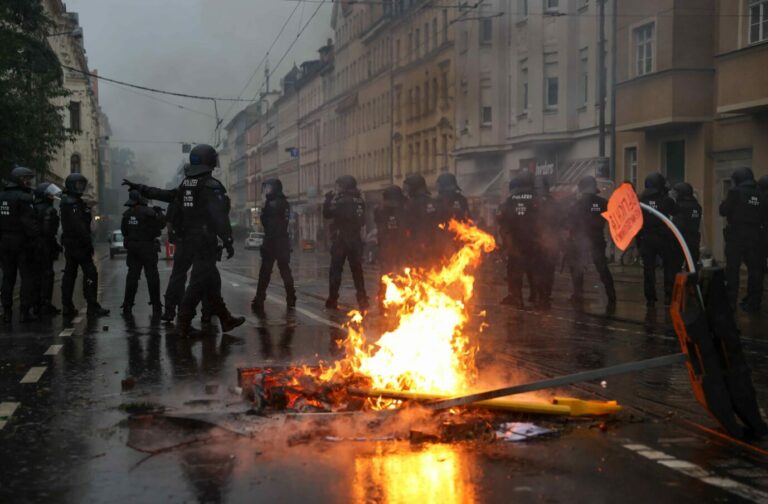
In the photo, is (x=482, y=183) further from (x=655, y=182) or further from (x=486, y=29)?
(x=655, y=182)

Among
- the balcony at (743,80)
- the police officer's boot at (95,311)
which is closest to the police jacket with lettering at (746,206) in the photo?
the police officer's boot at (95,311)

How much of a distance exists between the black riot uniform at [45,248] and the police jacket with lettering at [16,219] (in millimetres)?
169

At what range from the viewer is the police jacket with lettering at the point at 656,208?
14.3 metres

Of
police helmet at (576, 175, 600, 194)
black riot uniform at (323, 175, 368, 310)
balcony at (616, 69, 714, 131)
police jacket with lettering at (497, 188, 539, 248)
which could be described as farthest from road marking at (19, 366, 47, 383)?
balcony at (616, 69, 714, 131)

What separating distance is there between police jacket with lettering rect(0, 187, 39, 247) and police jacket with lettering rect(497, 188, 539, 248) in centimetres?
627

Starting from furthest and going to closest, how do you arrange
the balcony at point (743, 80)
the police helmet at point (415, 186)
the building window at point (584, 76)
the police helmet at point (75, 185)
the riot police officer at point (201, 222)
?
the building window at point (584, 76) → the balcony at point (743, 80) → the police helmet at point (415, 186) → the police helmet at point (75, 185) → the riot police officer at point (201, 222)

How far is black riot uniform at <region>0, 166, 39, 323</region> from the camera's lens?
12.6m

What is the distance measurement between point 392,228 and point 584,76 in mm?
21096

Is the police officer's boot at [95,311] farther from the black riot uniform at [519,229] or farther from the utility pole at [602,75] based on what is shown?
the utility pole at [602,75]

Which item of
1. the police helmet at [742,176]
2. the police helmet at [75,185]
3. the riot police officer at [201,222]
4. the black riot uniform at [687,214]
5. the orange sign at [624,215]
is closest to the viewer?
the orange sign at [624,215]

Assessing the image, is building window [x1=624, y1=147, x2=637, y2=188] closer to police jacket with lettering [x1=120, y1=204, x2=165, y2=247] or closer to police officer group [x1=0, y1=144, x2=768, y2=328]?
police officer group [x1=0, y1=144, x2=768, y2=328]

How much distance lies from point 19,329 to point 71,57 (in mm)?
77941

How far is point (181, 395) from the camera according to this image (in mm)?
7066

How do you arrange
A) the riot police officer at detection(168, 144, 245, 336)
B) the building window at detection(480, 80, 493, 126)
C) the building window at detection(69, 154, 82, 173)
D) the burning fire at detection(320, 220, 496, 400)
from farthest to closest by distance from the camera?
the building window at detection(69, 154, 82, 173)
the building window at detection(480, 80, 493, 126)
the riot police officer at detection(168, 144, 245, 336)
the burning fire at detection(320, 220, 496, 400)
